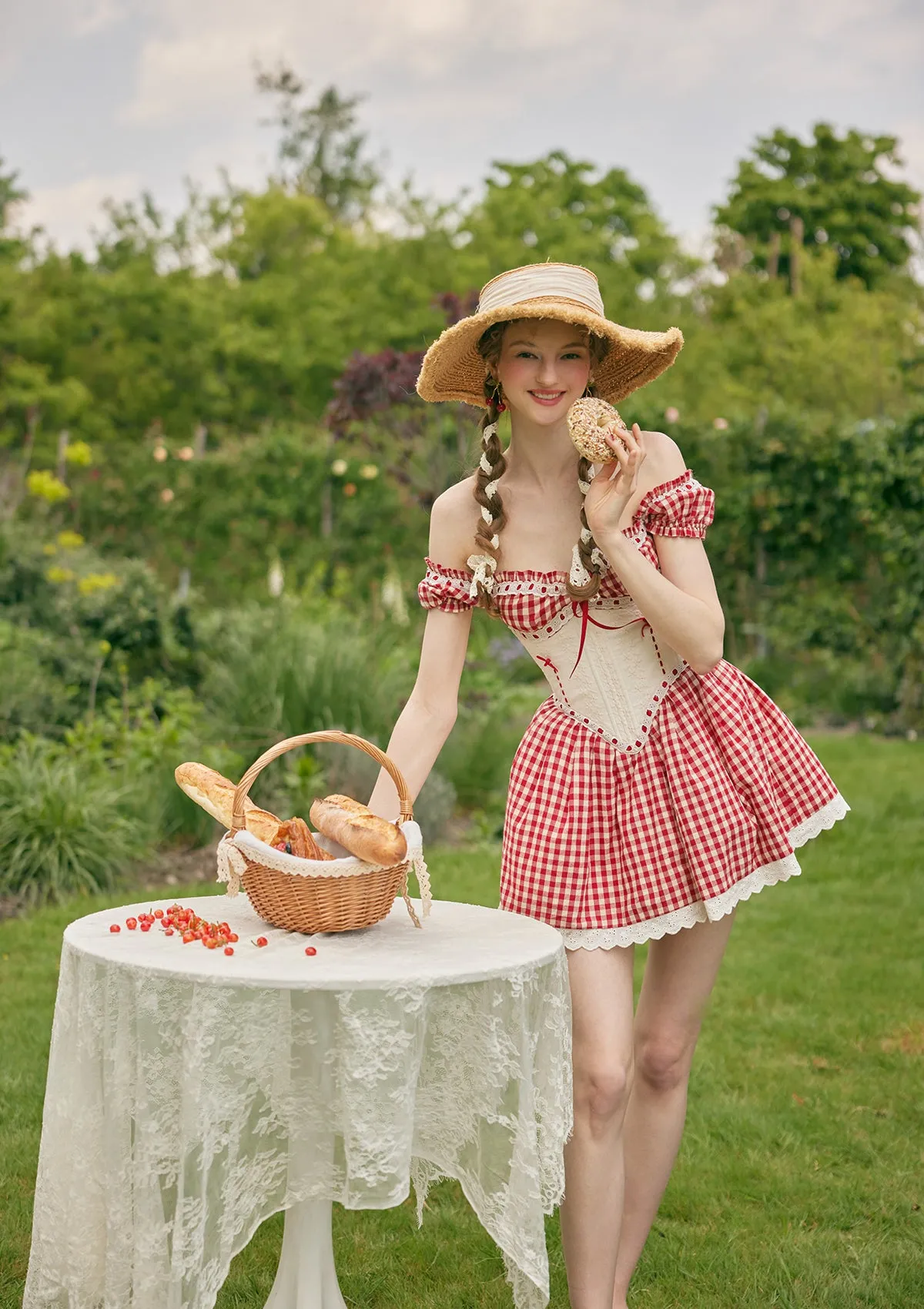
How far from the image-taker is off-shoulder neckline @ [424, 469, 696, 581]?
104 inches

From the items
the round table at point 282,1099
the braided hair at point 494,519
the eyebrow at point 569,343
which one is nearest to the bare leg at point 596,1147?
the round table at point 282,1099

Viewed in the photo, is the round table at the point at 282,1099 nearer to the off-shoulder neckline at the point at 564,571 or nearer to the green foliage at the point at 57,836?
the off-shoulder neckline at the point at 564,571

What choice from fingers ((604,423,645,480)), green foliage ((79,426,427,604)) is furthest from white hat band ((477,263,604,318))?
green foliage ((79,426,427,604))

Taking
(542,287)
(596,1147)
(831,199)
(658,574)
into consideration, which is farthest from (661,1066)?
(831,199)

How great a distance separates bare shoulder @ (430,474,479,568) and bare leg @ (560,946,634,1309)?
89 centimetres

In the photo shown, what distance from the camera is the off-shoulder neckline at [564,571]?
265 cm

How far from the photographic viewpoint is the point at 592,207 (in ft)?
88.1

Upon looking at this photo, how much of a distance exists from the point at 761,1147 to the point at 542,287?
95.0 inches

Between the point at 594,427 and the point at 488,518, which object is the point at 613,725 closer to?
the point at 488,518

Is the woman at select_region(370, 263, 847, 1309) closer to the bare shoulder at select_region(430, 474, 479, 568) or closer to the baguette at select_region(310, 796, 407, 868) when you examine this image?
the bare shoulder at select_region(430, 474, 479, 568)

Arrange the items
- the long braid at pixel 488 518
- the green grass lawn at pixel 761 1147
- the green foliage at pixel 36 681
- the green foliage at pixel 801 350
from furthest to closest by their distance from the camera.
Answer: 1. the green foliage at pixel 801 350
2. the green foliage at pixel 36 681
3. the green grass lawn at pixel 761 1147
4. the long braid at pixel 488 518

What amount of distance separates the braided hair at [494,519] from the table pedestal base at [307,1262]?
1.15m

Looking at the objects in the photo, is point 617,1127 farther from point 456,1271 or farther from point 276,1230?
point 276,1230

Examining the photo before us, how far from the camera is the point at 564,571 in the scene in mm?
2693
